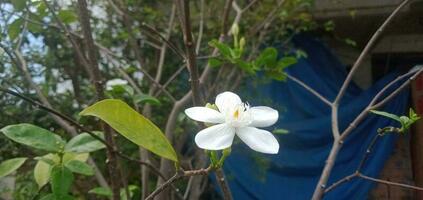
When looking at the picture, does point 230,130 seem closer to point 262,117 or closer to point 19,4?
point 262,117

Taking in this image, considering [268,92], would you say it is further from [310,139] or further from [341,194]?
[341,194]

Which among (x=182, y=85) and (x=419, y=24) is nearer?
(x=419, y=24)

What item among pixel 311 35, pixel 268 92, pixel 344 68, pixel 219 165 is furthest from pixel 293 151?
pixel 219 165

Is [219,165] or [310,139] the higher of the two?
[310,139]

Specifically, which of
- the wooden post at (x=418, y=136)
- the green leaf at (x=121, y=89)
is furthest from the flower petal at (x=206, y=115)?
the wooden post at (x=418, y=136)

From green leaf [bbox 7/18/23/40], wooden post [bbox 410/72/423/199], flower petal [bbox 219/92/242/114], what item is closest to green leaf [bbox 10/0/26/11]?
green leaf [bbox 7/18/23/40]

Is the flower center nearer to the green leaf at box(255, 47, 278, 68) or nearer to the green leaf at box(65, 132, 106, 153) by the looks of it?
the green leaf at box(65, 132, 106, 153)
